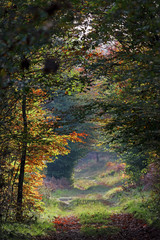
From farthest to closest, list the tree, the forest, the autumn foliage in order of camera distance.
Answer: the autumn foliage, the forest, the tree

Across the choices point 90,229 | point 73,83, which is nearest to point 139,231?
point 90,229

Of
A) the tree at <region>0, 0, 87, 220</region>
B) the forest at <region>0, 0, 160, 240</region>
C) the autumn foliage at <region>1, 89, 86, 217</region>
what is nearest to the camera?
the tree at <region>0, 0, 87, 220</region>

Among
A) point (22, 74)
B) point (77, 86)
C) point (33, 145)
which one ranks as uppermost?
point (22, 74)

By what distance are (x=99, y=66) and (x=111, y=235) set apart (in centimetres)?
557

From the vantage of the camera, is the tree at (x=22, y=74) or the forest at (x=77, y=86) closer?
the tree at (x=22, y=74)

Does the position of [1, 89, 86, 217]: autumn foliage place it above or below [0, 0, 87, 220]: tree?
below

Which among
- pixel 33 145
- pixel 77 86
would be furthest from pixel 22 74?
pixel 33 145

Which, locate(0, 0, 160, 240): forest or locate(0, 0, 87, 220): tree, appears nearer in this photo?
locate(0, 0, 87, 220): tree

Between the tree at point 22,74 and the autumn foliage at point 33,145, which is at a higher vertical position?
the tree at point 22,74

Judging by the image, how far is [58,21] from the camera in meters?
6.42

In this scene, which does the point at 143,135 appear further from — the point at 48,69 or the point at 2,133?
the point at 2,133

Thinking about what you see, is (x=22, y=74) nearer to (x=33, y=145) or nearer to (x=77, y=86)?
(x=77, y=86)

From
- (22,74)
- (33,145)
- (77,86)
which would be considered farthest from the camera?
(33,145)

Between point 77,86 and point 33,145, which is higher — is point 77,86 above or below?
above
